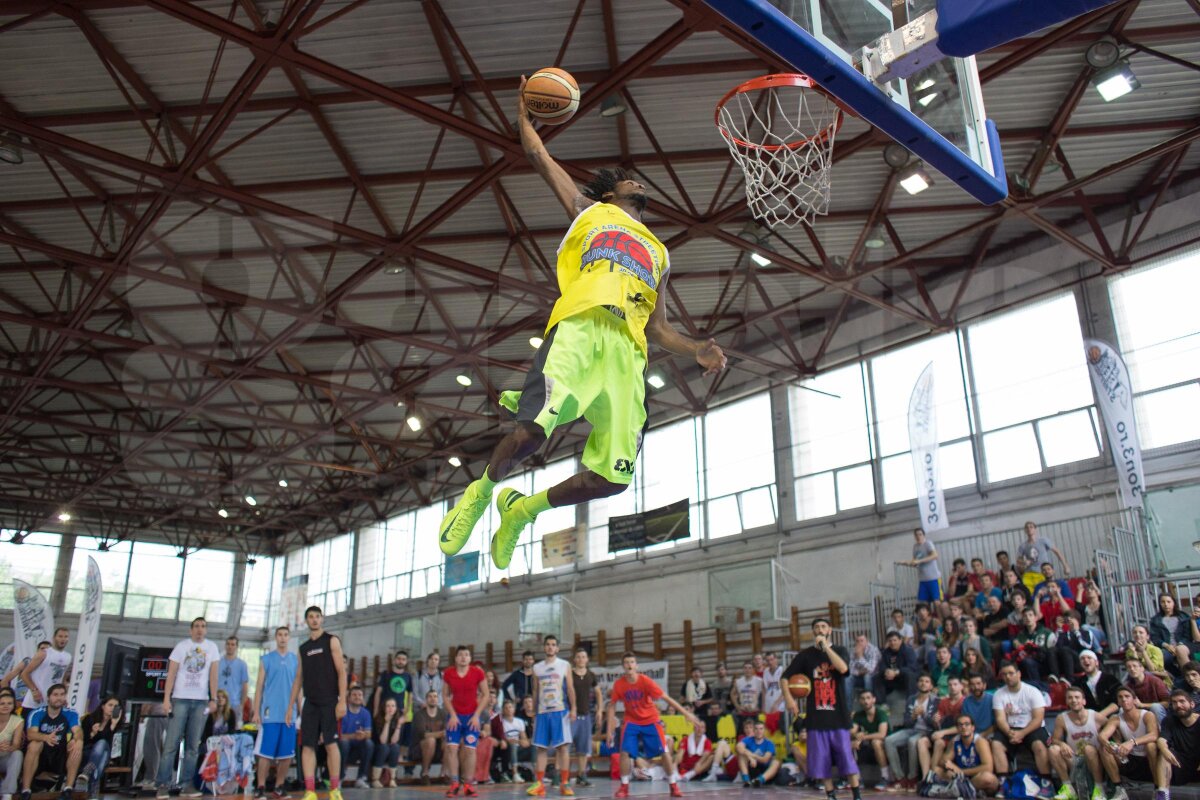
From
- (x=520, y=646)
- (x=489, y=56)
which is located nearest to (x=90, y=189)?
(x=489, y=56)

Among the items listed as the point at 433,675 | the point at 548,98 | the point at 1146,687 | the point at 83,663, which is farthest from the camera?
the point at 433,675

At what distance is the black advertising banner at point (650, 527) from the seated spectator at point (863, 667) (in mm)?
8410

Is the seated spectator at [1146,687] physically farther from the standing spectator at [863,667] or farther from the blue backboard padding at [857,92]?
the blue backboard padding at [857,92]

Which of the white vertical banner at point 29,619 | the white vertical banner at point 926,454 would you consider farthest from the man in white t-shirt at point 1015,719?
the white vertical banner at point 29,619

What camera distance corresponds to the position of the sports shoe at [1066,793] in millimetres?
9594

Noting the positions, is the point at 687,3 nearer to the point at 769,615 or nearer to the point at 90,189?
the point at 90,189

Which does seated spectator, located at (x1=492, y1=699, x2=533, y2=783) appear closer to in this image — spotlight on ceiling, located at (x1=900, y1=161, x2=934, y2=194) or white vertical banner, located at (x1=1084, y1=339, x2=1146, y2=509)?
white vertical banner, located at (x1=1084, y1=339, x2=1146, y2=509)

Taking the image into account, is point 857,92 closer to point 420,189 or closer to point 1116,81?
point 1116,81

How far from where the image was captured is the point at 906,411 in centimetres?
Result: 1825

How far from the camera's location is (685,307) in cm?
1930

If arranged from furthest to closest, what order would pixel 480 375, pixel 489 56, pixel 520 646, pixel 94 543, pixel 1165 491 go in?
1. pixel 94 543
2. pixel 520 646
3. pixel 480 375
4. pixel 1165 491
5. pixel 489 56

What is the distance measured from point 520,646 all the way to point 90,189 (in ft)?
54.1

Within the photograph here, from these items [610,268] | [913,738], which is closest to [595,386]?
[610,268]

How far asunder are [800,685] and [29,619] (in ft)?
49.2
